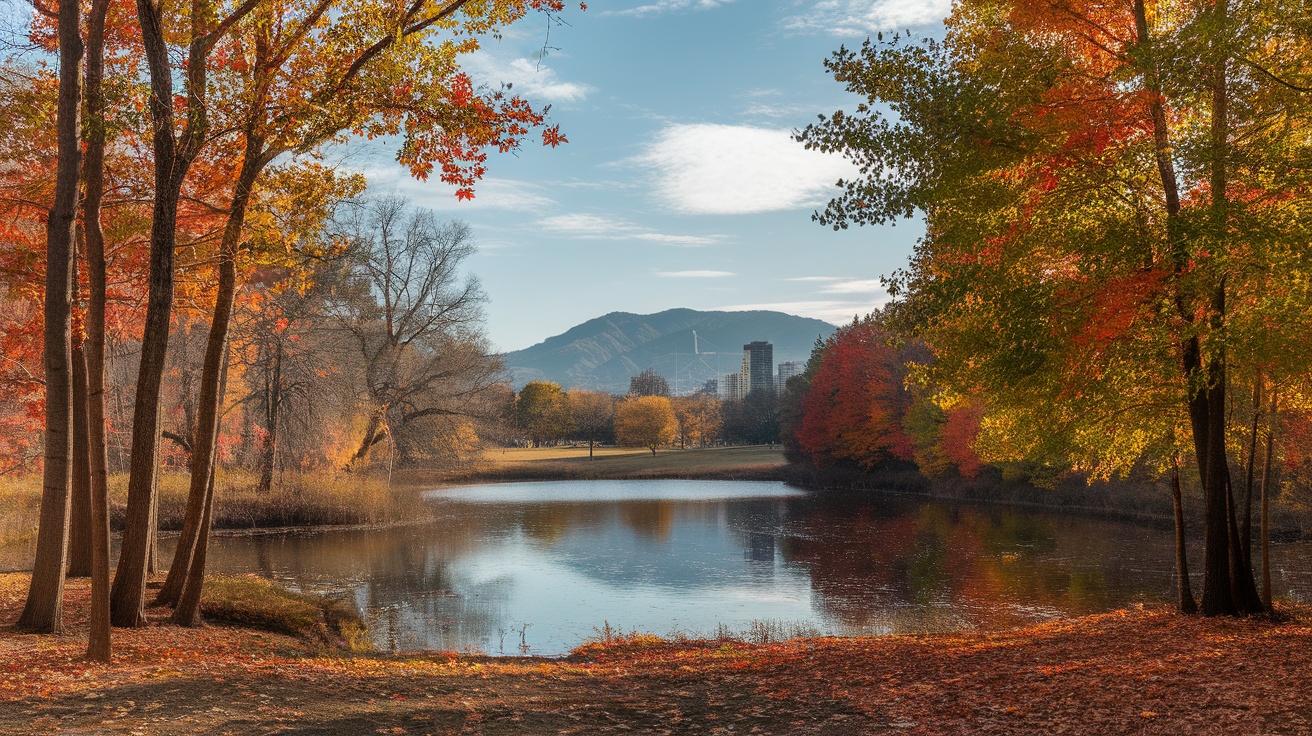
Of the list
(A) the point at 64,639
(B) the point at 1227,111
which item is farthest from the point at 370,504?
(B) the point at 1227,111

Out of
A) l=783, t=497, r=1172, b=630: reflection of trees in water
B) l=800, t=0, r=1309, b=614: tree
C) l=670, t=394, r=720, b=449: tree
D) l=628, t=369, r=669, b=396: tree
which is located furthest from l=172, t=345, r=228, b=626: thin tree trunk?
l=628, t=369, r=669, b=396: tree

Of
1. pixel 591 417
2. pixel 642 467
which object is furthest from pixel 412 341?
pixel 591 417

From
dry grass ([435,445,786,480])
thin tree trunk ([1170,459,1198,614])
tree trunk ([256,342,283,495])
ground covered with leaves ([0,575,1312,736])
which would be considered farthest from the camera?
dry grass ([435,445,786,480])

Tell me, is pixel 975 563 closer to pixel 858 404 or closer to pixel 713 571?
pixel 713 571

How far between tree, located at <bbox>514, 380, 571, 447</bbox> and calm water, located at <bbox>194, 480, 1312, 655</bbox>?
76909mm

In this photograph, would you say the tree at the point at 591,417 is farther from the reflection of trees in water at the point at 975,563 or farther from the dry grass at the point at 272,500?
the reflection of trees in water at the point at 975,563

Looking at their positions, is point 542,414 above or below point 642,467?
above

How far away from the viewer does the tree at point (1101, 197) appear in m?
10.3

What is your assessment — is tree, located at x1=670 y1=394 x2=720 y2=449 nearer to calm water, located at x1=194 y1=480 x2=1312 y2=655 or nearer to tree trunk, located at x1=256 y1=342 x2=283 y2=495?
calm water, located at x1=194 y1=480 x2=1312 y2=655

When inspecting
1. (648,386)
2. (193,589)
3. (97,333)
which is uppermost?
(648,386)

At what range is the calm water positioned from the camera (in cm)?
1789

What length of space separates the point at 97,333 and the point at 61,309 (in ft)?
1.65

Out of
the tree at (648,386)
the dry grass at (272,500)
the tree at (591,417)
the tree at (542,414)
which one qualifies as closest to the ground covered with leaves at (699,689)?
the dry grass at (272,500)

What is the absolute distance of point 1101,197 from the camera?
11.8 metres
